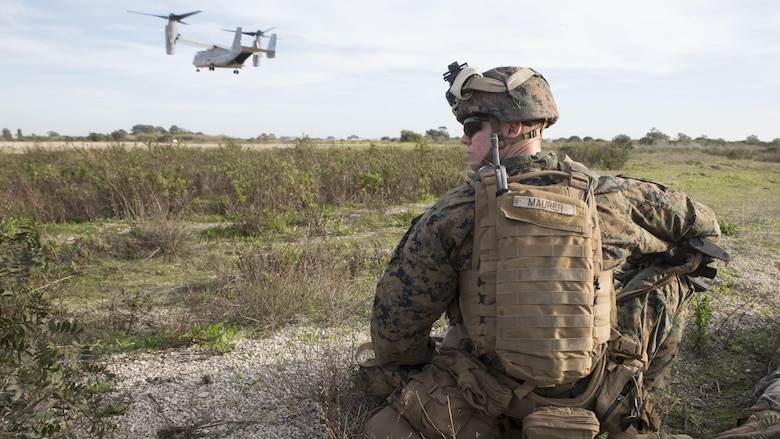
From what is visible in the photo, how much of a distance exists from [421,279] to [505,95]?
872 mm

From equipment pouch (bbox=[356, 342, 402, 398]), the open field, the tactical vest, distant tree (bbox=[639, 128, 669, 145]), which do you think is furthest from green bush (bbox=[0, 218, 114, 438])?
distant tree (bbox=[639, 128, 669, 145])

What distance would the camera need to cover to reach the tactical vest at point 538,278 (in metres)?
1.93

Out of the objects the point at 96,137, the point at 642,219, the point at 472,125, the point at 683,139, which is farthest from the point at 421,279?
the point at 683,139

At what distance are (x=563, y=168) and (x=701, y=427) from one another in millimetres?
1717

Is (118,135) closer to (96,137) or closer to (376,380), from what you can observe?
(96,137)

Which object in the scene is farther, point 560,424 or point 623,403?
point 623,403

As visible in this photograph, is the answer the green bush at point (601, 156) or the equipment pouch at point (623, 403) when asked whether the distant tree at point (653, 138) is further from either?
→ the equipment pouch at point (623, 403)

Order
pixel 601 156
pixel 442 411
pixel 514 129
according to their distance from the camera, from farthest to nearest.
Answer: pixel 601 156 < pixel 514 129 < pixel 442 411

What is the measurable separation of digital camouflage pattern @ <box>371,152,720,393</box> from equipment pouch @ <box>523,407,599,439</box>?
608 mm

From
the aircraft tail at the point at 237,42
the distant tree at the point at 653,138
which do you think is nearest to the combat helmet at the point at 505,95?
the aircraft tail at the point at 237,42

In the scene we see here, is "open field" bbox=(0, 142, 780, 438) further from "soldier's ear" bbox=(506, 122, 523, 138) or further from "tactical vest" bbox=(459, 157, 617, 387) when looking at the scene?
"soldier's ear" bbox=(506, 122, 523, 138)

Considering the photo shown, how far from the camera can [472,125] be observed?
2371 mm

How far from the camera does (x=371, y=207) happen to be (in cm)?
940

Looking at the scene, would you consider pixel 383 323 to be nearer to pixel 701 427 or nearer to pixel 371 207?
pixel 701 427
